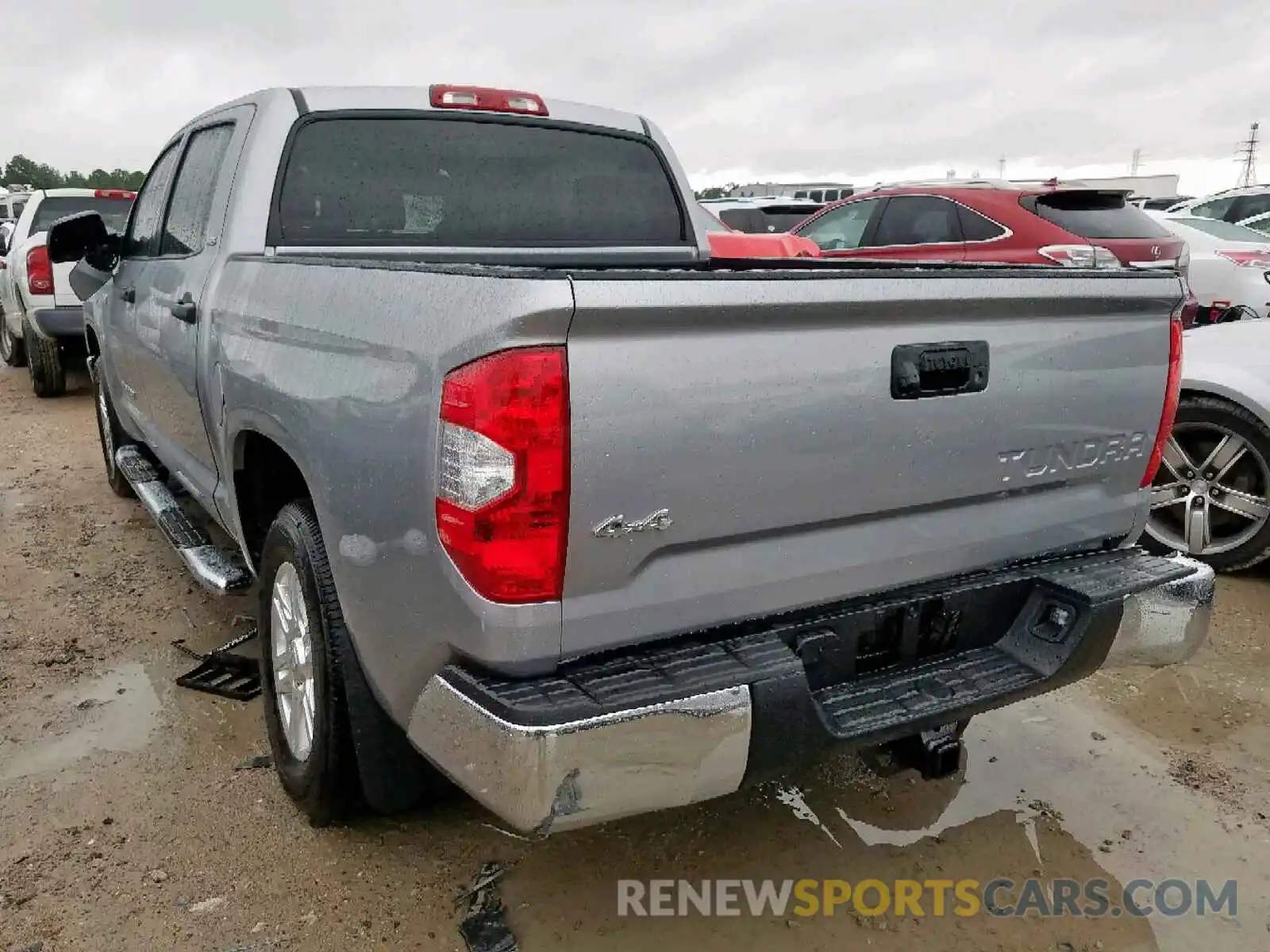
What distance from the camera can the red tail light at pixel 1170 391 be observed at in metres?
2.59

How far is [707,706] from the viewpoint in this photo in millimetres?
1835

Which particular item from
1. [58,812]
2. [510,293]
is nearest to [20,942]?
[58,812]

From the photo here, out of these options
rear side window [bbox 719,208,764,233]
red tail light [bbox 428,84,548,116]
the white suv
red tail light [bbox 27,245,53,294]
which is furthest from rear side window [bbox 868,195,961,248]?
red tail light [bbox 27,245,53,294]

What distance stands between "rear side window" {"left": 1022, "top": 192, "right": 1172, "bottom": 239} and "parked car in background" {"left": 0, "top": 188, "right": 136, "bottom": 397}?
7302mm

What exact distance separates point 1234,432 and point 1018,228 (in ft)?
12.6

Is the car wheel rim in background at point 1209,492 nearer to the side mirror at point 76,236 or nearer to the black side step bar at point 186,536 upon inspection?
the black side step bar at point 186,536

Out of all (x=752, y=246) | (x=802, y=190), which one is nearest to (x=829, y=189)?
A: (x=802, y=190)

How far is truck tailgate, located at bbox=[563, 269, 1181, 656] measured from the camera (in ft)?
5.95

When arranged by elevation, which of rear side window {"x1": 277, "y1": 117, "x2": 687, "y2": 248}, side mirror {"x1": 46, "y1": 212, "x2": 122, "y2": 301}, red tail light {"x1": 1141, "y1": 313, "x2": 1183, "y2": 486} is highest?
rear side window {"x1": 277, "y1": 117, "x2": 687, "y2": 248}

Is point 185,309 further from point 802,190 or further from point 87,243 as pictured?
point 802,190

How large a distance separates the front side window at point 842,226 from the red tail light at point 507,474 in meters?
7.55

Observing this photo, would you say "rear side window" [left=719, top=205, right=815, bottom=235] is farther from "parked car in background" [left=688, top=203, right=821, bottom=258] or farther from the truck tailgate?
the truck tailgate

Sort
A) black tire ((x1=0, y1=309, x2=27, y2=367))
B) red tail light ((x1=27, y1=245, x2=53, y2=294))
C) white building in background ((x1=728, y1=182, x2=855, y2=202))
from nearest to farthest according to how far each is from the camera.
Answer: red tail light ((x1=27, y1=245, x2=53, y2=294))
black tire ((x1=0, y1=309, x2=27, y2=367))
white building in background ((x1=728, y1=182, x2=855, y2=202))

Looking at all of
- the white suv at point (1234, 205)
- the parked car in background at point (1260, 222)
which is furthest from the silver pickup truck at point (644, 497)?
the white suv at point (1234, 205)
